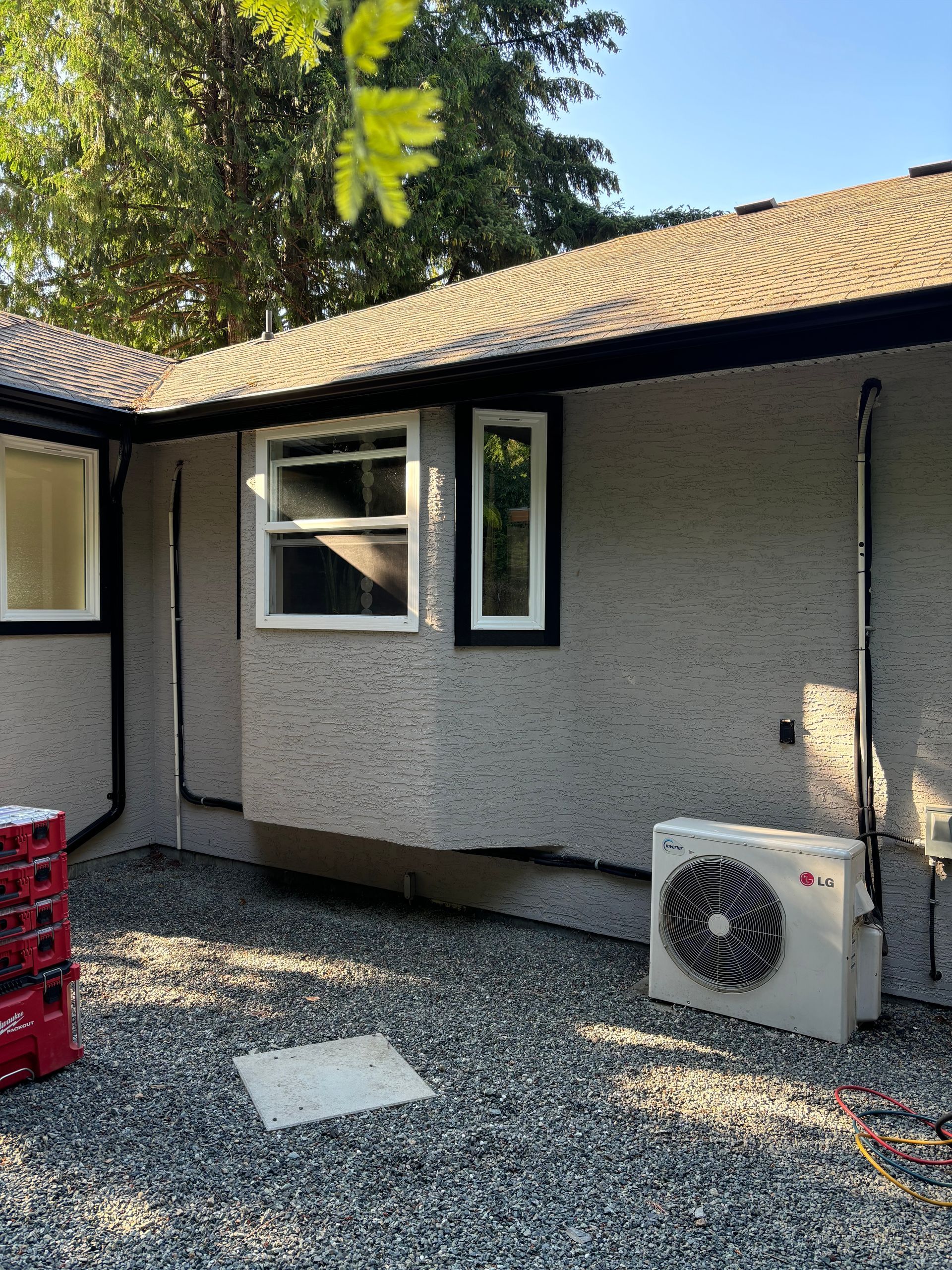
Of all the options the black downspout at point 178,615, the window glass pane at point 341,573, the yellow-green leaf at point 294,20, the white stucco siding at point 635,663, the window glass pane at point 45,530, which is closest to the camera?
the yellow-green leaf at point 294,20

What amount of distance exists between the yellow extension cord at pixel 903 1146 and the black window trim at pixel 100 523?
5.55m

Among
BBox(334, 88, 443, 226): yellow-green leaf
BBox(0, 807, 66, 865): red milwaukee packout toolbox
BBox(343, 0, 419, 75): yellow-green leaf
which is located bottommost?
BBox(0, 807, 66, 865): red milwaukee packout toolbox

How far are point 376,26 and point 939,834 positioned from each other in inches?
167

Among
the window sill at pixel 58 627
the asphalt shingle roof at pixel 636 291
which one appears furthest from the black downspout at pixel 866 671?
the window sill at pixel 58 627

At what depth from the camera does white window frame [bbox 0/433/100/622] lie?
594 centimetres

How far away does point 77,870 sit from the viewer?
6.42m

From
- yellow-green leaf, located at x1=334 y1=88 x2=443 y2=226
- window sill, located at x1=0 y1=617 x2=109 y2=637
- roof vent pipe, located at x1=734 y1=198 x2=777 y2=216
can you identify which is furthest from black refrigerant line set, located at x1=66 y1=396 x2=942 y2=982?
yellow-green leaf, located at x1=334 y1=88 x2=443 y2=226

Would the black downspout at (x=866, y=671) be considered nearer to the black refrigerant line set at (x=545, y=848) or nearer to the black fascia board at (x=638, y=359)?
the black refrigerant line set at (x=545, y=848)

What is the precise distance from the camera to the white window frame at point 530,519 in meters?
5.23

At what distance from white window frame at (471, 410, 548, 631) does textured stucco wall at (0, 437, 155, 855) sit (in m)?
3.02

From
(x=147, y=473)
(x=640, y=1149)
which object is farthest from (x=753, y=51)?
(x=147, y=473)

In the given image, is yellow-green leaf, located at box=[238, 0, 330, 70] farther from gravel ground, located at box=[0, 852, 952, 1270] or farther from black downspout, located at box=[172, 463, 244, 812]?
black downspout, located at box=[172, 463, 244, 812]

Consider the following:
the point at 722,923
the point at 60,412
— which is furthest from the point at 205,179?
the point at 722,923

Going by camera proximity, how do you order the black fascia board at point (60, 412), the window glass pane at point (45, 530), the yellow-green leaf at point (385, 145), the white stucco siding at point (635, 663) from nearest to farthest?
1. the yellow-green leaf at point (385, 145)
2. the white stucco siding at point (635, 663)
3. the black fascia board at point (60, 412)
4. the window glass pane at point (45, 530)
